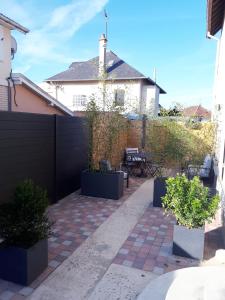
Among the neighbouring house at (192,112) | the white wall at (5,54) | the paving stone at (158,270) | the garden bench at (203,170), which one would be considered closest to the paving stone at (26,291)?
the paving stone at (158,270)

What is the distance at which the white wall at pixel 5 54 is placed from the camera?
28.4ft

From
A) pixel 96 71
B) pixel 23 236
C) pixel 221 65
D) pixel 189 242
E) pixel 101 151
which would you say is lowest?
pixel 189 242

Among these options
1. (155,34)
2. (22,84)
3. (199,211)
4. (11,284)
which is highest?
(155,34)

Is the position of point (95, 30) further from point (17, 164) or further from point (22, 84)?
point (17, 164)

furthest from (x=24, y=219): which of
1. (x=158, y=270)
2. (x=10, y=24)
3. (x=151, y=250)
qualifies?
(x=10, y=24)

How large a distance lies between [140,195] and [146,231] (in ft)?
7.60

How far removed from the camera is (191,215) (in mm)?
3586

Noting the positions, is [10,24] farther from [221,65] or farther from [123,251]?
[123,251]

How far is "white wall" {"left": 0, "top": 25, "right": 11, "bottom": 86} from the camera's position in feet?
28.4

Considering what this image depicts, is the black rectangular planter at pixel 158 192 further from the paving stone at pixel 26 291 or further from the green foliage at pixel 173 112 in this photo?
the paving stone at pixel 26 291

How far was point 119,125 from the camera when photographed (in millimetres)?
7055

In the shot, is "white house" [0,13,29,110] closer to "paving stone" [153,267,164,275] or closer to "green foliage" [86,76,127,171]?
"green foliage" [86,76,127,171]

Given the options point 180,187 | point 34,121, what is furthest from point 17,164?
point 180,187

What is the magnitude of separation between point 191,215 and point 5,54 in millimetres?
8285
